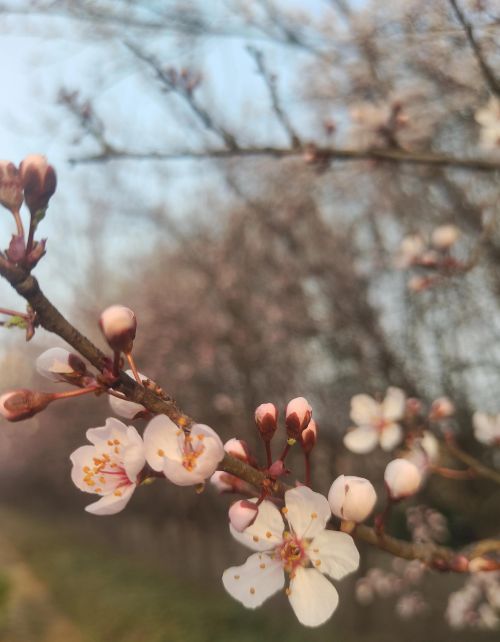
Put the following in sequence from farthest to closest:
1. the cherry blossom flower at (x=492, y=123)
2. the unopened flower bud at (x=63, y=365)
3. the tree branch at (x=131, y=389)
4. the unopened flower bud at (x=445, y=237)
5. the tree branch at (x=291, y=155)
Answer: the unopened flower bud at (x=445, y=237) → the cherry blossom flower at (x=492, y=123) → the tree branch at (x=291, y=155) → the unopened flower bud at (x=63, y=365) → the tree branch at (x=131, y=389)

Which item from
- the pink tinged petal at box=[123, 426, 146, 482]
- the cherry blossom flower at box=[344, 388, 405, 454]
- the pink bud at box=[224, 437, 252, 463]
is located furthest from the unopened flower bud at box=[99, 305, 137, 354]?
the cherry blossom flower at box=[344, 388, 405, 454]

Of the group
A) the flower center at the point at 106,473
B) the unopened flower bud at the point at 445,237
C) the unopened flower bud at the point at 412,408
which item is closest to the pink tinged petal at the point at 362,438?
the unopened flower bud at the point at 412,408

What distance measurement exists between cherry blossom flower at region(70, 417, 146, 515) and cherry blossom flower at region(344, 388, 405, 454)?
3.53 ft

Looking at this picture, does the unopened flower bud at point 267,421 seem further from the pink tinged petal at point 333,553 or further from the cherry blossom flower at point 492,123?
the cherry blossom flower at point 492,123

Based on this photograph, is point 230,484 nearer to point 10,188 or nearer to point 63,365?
point 63,365

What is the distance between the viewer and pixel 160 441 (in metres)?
0.78

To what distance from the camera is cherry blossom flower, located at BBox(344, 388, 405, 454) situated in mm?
1894

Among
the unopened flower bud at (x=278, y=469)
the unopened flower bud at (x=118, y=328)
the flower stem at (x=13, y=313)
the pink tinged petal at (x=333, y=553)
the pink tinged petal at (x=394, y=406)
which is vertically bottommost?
the pink tinged petal at (x=394, y=406)

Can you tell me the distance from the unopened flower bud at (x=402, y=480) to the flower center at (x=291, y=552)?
7.7 inches

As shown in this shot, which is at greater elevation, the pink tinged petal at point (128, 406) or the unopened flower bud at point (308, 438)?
the pink tinged petal at point (128, 406)

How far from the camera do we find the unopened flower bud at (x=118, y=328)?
752mm

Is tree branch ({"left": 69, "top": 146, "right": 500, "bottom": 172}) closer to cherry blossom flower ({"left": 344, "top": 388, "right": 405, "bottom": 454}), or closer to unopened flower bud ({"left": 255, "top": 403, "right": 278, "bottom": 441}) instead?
cherry blossom flower ({"left": 344, "top": 388, "right": 405, "bottom": 454})

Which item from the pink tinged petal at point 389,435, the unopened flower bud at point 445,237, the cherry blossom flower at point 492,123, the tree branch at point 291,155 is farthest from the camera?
the unopened flower bud at point 445,237

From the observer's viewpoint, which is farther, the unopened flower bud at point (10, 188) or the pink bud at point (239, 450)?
the pink bud at point (239, 450)
